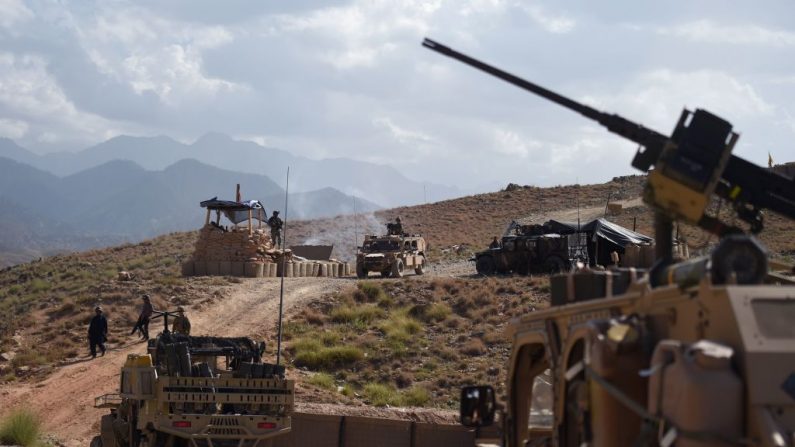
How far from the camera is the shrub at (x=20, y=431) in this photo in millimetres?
21562

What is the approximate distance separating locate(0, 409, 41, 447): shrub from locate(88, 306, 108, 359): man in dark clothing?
654 centimetres

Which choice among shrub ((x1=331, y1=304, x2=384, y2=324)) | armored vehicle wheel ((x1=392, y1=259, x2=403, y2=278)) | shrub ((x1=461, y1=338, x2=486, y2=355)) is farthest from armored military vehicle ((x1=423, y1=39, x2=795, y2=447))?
armored vehicle wheel ((x1=392, y1=259, x2=403, y2=278))

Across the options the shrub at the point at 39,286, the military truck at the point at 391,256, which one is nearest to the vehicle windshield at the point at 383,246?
the military truck at the point at 391,256

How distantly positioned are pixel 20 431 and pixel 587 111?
15703 mm

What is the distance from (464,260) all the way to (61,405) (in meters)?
28.0

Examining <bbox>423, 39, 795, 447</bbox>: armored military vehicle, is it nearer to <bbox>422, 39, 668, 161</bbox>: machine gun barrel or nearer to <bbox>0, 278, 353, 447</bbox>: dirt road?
<bbox>422, 39, 668, 161</bbox>: machine gun barrel

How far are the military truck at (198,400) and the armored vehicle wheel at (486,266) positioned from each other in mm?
25997

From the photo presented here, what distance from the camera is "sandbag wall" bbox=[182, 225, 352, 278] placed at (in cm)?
3916

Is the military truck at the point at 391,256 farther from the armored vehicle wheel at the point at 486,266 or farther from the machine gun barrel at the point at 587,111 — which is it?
the machine gun barrel at the point at 587,111

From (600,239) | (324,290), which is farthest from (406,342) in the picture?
(600,239)

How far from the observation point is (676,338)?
580cm

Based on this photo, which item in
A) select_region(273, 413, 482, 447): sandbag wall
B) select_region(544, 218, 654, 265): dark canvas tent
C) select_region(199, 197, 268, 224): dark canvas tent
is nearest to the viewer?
select_region(273, 413, 482, 447): sandbag wall

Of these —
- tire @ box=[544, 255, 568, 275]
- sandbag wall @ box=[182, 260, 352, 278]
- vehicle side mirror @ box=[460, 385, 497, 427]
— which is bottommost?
vehicle side mirror @ box=[460, 385, 497, 427]

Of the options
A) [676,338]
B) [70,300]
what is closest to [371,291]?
[70,300]
